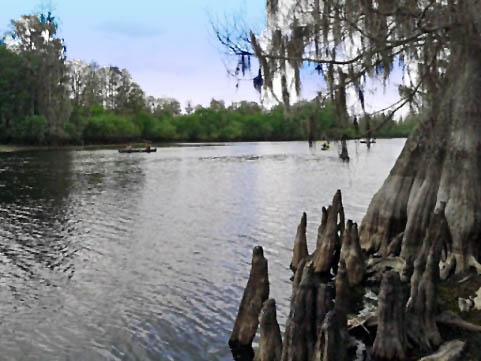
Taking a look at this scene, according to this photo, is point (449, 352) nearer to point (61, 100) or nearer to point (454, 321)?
point (454, 321)

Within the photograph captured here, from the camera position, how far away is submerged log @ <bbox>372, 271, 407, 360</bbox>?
270 inches

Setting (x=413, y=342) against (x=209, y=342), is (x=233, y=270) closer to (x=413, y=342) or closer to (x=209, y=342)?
(x=209, y=342)

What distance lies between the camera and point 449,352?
6.61 m

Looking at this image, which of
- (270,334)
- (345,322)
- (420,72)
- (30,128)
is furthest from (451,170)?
(30,128)

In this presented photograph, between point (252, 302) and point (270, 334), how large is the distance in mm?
1249

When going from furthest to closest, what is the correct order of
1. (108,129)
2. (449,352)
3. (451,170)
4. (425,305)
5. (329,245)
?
(108,129)
(329,245)
(451,170)
(425,305)
(449,352)

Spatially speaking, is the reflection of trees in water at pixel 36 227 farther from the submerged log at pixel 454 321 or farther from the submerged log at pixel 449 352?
the submerged log at pixel 449 352

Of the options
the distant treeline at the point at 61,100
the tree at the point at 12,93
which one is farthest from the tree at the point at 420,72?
the tree at the point at 12,93

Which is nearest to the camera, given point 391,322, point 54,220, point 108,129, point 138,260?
point 391,322

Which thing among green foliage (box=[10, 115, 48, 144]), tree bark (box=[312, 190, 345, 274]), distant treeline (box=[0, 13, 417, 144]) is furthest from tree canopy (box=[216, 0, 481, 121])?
green foliage (box=[10, 115, 48, 144])

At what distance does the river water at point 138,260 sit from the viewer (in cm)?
949

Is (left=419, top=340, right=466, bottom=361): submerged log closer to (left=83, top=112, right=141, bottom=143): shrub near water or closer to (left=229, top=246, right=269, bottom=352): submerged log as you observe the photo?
(left=229, top=246, right=269, bottom=352): submerged log

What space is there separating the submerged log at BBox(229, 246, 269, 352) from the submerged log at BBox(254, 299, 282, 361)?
106cm

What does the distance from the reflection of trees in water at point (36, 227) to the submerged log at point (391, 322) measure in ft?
28.1
